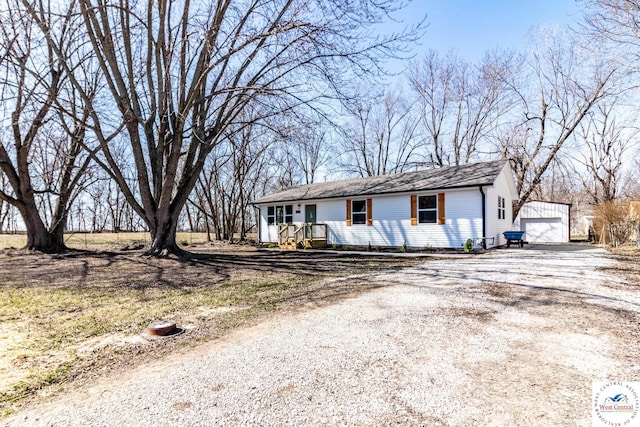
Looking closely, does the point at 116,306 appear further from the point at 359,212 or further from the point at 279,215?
the point at 279,215

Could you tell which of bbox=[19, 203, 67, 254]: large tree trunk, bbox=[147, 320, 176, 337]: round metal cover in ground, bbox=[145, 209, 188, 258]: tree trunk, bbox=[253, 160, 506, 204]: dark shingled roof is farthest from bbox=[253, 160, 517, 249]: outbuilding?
bbox=[147, 320, 176, 337]: round metal cover in ground

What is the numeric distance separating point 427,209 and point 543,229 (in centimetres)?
1133

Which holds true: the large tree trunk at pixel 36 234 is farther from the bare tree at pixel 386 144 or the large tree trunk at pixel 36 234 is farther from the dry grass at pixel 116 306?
the bare tree at pixel 386 144

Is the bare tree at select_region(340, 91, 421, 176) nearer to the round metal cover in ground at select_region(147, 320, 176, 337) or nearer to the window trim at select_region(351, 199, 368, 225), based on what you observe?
the window trim at select_region(351, 199, 368, 225)

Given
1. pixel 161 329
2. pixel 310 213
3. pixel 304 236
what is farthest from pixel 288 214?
pixel 161 329

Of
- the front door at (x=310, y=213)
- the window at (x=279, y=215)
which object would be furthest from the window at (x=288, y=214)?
the front door at (x=310, y=213)

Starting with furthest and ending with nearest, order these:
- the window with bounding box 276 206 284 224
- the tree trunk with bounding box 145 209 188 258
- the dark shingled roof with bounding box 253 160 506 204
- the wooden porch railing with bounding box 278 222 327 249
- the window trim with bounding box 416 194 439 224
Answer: the window with bounding box 276 206 284 224 → the wooden porch railing with bounding box 278 222 327 249 → the window trim with bounding box 416 194 439 224 → the dark shingled roof with bounding box 253 160 506 204 → the tree trunk with bounding box 145 209 188 258

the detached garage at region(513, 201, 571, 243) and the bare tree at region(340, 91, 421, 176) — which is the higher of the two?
the bare tree at region(340, 91, 421, 176)

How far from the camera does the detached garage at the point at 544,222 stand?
19.7 meters

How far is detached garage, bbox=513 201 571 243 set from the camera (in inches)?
776

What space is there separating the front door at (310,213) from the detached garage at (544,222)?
12281 millimetres

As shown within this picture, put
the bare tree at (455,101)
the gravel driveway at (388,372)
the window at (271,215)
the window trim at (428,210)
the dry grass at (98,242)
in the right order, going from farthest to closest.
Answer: the bare tree at (455,101)
the window at (271,215)
the dry grass at (98,242)
the window trim at (428,210)
the gravel driveway at (388,372)

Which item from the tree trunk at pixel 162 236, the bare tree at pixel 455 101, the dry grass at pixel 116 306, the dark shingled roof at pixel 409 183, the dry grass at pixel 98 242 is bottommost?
the dry grass at pixel 116 306

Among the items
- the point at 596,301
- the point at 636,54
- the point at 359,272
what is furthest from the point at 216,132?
the point at 636,54
